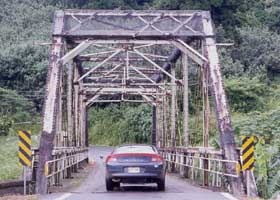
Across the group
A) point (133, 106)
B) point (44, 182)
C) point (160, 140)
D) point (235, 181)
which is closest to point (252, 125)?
point (235, 181)

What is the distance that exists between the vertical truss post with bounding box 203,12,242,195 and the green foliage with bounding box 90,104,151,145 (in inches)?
1286

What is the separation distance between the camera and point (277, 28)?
6200 centimetres

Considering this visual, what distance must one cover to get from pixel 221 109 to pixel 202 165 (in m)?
2.07

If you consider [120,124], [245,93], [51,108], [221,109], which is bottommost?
[221,109]

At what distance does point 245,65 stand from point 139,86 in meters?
19.1

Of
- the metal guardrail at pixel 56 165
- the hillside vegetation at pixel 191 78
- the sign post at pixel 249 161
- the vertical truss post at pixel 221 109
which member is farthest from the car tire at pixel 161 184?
the hillside vegetation at pixel 191 78

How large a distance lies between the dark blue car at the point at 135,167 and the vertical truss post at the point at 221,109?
1.75 meters

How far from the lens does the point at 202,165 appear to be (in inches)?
777

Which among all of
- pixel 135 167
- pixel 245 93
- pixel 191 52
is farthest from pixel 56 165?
pixel 245 93

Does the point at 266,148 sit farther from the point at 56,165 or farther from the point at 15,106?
the point at 15,106

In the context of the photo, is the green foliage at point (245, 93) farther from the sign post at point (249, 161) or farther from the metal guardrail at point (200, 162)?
the sign post at point (249, 161)

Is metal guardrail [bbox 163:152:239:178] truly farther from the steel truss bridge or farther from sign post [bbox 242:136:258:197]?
sign post [bbox 242:136:258:197]

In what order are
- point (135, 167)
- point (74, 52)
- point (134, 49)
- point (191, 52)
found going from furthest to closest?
point (134, 49) < point (191, 52) < point (74, 52) < point (135, 167)

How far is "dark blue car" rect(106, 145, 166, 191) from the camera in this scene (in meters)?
16.9
